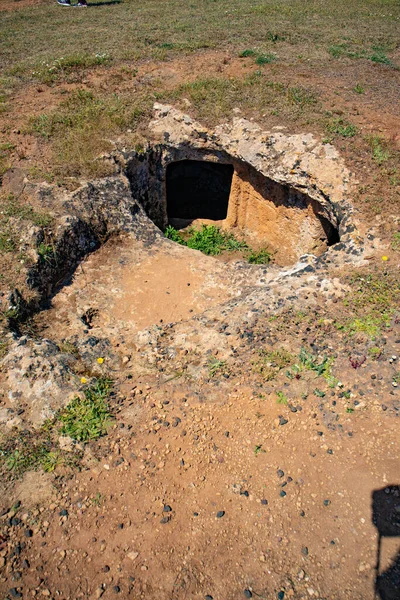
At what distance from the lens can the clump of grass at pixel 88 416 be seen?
6.66 metres

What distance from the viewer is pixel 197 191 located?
18.2 metres

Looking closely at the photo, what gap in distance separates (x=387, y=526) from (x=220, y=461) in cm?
244

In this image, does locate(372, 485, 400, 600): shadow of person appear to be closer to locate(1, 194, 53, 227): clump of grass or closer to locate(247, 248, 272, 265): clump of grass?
locate(247, 248, 272, 265): clump of grass

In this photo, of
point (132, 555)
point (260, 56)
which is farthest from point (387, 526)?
point (260, 56)

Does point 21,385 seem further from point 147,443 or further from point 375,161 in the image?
point 375,161

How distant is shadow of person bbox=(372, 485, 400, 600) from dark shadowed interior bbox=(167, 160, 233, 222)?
13641mm

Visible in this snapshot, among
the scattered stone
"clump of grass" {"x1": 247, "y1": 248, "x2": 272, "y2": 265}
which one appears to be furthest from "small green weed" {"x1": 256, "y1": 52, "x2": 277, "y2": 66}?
the scattered stone

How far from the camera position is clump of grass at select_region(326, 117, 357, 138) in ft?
41.8

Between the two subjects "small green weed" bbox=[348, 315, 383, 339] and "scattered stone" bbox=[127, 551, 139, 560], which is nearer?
"scattered stone" bbox=[127, 551, 139, 560]

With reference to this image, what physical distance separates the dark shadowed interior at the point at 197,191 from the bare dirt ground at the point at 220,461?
27.6 ft

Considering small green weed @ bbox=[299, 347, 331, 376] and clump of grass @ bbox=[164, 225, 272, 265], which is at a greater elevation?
small green weed @ bbox=[299, 347, 331, 376]

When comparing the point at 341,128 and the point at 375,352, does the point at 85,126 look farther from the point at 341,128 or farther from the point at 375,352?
the point at 375,352

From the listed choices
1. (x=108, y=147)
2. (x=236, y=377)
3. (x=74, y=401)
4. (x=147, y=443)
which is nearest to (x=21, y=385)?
(x=74, y=401)

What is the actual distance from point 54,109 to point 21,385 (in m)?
11.0
